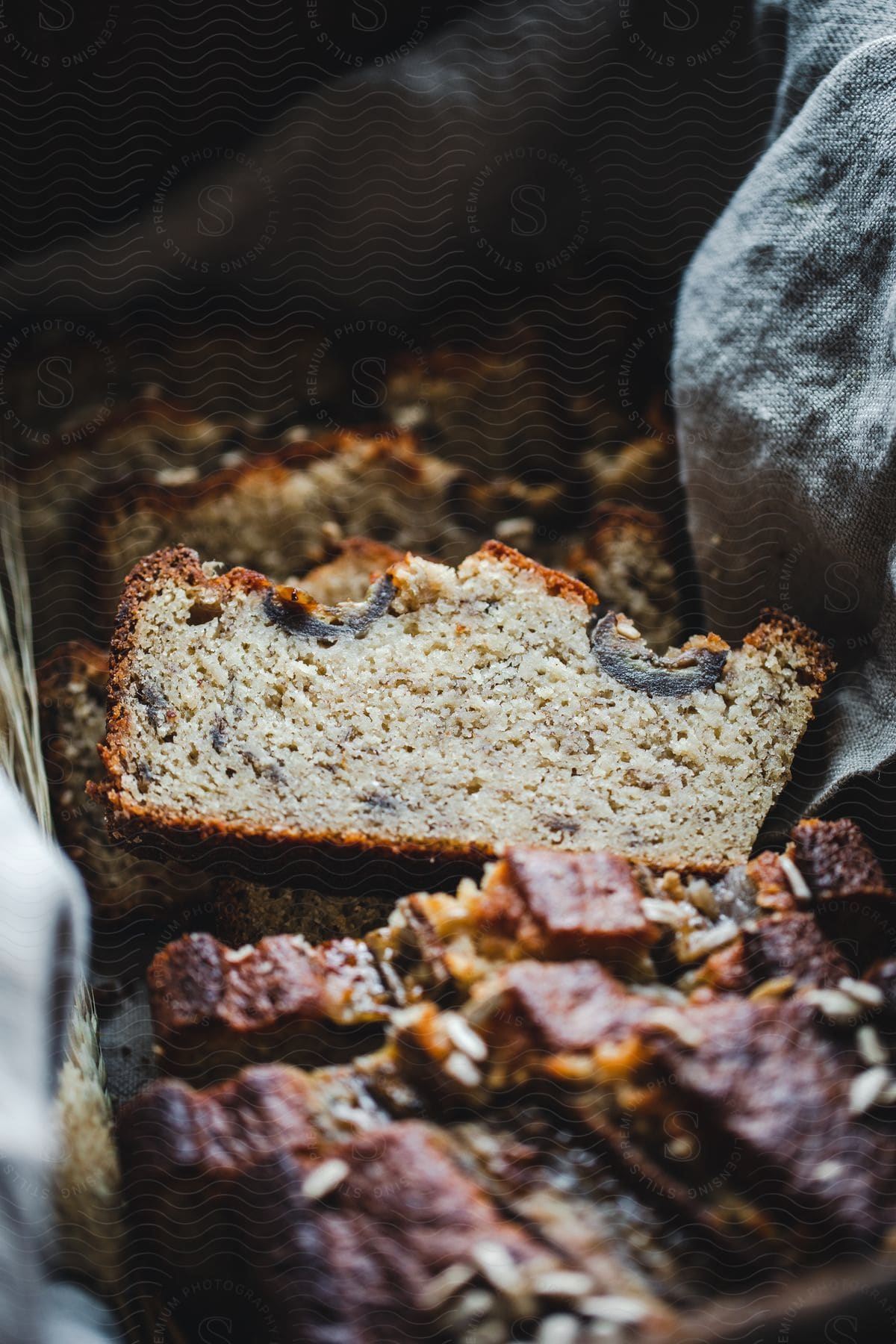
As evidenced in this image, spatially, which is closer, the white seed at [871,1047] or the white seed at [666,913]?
the white seed at [871,1047]

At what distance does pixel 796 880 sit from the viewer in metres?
1.57

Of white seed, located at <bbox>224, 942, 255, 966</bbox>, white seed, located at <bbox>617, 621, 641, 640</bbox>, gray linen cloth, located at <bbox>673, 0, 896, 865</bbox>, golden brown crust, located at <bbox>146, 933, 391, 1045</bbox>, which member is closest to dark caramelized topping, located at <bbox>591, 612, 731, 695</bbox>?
white seed, located at <bbox>617, 621, 641, 640</bbox>

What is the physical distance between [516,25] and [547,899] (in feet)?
6.16

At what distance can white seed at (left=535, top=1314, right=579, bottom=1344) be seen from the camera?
4.06 ft

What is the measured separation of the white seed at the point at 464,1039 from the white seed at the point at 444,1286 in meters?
0.25

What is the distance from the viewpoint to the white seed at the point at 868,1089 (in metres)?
1.35

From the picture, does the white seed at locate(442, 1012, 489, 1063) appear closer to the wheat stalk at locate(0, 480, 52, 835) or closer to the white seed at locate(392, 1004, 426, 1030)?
the white seed at locate(392, 1004, 426, 1030)

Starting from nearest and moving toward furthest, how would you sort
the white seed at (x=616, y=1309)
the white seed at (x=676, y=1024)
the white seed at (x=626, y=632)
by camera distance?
the white seed at (x=616, y=1309), the white seed at (x=676, y=1024), the white seed at (x=626, y=632)

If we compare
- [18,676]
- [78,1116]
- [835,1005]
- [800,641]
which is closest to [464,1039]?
[835,1005]

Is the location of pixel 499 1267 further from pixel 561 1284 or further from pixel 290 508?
pixel 290 508

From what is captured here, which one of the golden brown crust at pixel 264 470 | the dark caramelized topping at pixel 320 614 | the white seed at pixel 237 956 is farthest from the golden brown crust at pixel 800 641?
the white seed at pixel 237 956

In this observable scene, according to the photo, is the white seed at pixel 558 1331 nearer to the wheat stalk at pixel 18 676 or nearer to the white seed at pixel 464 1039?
the white seed at pixel 464 1039

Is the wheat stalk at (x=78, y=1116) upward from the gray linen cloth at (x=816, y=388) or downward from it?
downward

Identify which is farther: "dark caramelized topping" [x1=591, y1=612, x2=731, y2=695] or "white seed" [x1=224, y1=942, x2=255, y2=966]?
"dark caramelized topping" [x1=591, y1=612, x2=731, y2=695]
